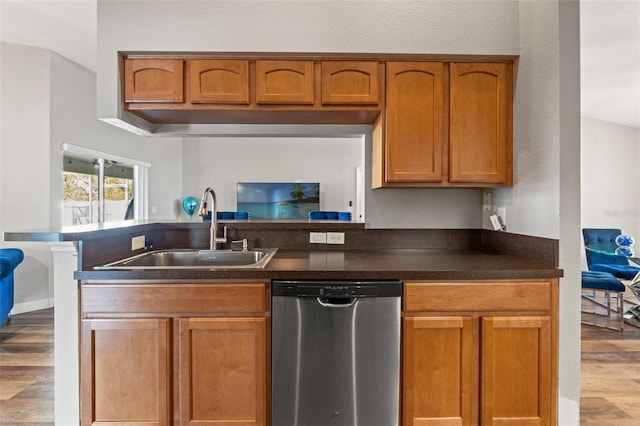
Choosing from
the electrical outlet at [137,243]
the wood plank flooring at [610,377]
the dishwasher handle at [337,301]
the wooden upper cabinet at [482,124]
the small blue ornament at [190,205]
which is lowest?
the wood plank flooring at [610,377]

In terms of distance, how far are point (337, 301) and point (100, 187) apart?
523 centimetres

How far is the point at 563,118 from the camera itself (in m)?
1.82

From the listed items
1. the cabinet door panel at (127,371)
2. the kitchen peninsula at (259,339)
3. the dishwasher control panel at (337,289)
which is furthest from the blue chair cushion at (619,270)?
the cabinet door panel at (127,371)

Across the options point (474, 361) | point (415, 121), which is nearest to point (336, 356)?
point (474, 361)

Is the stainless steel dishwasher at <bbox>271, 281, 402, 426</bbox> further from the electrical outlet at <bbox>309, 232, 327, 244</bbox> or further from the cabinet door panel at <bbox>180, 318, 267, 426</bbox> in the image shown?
the electrical outlet at <bbox>309, 232, 327, 244</bbox>

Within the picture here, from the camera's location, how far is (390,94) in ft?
7.06

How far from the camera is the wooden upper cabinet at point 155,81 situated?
2.13 meters

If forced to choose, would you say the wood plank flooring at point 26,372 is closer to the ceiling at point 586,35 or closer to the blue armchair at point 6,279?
the blue armchair at point 6,279

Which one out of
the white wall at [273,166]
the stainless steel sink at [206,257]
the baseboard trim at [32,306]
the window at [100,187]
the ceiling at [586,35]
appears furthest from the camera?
the white wall at [273,166]

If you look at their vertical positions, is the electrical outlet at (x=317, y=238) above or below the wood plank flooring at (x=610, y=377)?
above

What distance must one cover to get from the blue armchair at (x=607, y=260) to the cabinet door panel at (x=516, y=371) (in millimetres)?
3305

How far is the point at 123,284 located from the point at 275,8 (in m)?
1.69

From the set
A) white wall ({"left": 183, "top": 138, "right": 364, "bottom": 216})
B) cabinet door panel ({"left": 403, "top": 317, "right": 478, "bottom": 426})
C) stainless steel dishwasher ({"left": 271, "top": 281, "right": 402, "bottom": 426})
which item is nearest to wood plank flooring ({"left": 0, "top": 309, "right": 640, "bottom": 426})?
cabinet door panel ({"left": 403, "top": 317, "right": 478, "bottom": 426})

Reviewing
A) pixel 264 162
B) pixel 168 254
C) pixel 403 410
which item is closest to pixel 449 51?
pixel 403 410
